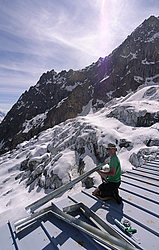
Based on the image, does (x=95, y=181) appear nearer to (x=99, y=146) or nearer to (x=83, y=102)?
(x=99, y=146)

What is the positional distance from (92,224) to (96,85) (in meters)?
72.6

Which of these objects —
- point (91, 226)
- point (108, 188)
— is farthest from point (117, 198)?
point (91, 226)

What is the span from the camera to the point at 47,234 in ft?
8.80

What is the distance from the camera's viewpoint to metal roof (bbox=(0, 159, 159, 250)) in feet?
7.99

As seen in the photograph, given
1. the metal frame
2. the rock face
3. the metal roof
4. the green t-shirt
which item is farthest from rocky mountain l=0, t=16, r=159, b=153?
the metal frame

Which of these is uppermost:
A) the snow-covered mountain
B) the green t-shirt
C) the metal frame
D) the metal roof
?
the green t-shirt

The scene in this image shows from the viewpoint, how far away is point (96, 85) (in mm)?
71750

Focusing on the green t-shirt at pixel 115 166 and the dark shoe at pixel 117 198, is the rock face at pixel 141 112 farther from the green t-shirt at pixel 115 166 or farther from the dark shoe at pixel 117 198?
the dark shoe at pixel 117 198

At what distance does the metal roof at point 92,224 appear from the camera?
2.44 metres

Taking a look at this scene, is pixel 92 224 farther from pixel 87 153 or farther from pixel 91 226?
pixel 87 153

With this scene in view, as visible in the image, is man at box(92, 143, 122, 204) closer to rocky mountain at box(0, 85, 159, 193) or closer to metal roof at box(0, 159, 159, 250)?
metal roof at box(0, 159, 159, 250)

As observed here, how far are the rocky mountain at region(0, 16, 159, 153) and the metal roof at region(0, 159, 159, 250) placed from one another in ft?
189

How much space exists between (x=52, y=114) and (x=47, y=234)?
210 ft

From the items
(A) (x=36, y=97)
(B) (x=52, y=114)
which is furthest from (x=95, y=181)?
(A) (x=36, y=97)
